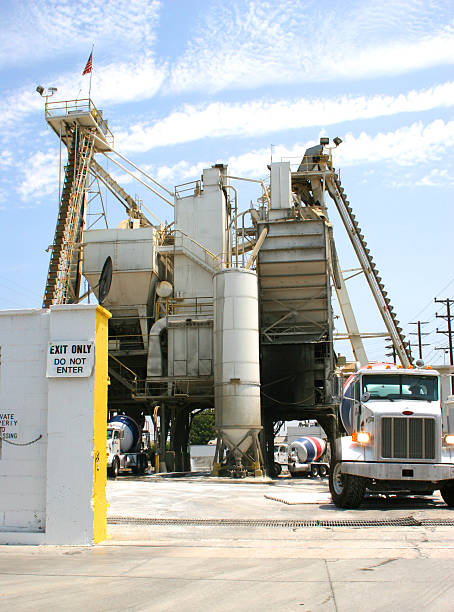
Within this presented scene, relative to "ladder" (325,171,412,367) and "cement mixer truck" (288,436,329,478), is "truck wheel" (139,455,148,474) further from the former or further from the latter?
"ladder" (325,171,412,367)

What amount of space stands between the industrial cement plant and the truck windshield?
44.9ft

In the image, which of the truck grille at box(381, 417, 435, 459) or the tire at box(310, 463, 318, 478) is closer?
the truck grille at box(381, 417, 435, 459)

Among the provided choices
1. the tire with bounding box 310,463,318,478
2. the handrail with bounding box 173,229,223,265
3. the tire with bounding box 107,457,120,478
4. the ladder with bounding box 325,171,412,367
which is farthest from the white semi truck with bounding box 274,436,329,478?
the handrail with bounding box 173,229,223,265

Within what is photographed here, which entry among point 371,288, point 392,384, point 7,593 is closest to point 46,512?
point 7,593

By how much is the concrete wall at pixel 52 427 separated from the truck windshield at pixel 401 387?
7.01 metres

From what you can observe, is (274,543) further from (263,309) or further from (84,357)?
(263,309)

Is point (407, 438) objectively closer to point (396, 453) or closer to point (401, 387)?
point (396, 453)

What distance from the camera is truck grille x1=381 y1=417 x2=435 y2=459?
1427cm

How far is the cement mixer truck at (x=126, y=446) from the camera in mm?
32375

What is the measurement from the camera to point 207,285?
1412 inches

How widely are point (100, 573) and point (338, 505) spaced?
7784 mm

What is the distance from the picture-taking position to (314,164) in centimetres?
4050

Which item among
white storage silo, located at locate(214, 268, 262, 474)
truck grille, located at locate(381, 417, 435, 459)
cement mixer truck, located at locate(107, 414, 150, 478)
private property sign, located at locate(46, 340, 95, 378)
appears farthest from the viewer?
cement mixer truck, located at locate(107, 414, 150, 478)

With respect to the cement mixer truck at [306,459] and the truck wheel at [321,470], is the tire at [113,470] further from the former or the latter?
the truck wheel at [321,470]
